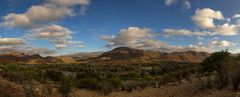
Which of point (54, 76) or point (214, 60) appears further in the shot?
point (54, 76)

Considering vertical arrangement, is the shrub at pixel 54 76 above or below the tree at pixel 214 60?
below

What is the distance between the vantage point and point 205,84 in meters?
23.1

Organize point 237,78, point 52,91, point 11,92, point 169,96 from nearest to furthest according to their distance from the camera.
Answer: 1. point 237,78
2. point 11,92
3. point 169,96
4. point 52,91

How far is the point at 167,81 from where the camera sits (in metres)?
34.5

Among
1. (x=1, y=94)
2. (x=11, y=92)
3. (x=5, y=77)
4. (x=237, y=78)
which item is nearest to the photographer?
(x=237, y=78)

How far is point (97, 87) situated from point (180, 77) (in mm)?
8425

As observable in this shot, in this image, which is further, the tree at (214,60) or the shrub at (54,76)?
the shrub at (54,76)

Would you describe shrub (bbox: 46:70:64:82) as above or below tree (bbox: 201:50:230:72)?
below

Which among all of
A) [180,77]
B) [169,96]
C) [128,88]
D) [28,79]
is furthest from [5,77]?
[180,77]

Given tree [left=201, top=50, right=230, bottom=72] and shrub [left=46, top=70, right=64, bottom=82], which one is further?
shrub [left=46, top=70, right=64, bottom=82]

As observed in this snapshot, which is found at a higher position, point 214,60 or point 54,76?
point 214,60

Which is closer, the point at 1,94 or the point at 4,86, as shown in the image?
the point at 1,94

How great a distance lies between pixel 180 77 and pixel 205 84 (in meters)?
11.3

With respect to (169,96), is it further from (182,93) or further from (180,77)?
(180,77)
